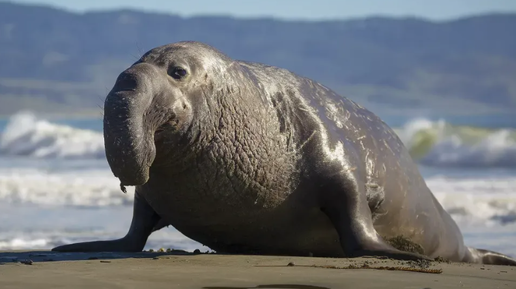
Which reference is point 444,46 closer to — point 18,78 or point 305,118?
point 18,78

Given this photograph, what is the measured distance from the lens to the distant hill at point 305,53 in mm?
111688

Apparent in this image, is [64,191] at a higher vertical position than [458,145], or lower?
lower

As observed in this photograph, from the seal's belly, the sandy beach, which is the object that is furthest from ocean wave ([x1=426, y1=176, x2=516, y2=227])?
the sandy beach

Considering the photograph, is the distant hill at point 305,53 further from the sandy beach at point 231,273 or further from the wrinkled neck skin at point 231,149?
the sandy beach at point 231,273

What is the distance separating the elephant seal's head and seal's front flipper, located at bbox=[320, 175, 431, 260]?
3.45 ft

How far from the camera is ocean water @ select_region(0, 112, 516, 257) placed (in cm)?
1236

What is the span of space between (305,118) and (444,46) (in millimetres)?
126384

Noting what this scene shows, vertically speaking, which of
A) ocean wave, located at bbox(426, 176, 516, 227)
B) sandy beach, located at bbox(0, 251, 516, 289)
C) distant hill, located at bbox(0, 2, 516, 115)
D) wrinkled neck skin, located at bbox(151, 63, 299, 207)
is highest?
distant hill, located at bbox(0, 2, 516, 115)

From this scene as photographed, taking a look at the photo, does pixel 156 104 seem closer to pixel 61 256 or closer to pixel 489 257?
pixel 61 256

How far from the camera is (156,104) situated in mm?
6910

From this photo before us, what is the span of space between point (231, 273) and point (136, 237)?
197cm

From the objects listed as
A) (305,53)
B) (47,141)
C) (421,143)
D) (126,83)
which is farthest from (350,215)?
(305,53)

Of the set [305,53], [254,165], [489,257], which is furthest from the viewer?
[305,53]

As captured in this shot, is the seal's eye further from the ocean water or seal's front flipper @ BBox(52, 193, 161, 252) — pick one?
the ocean water
